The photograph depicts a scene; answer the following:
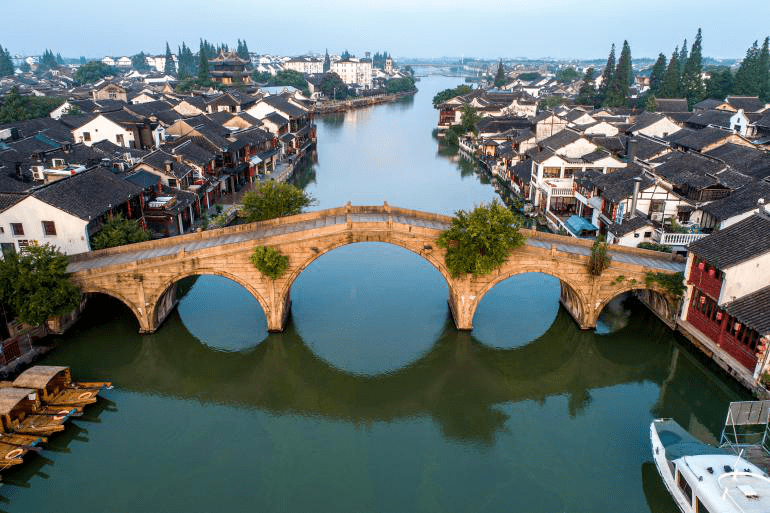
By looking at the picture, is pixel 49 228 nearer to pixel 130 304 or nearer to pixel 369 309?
pixel 130 304

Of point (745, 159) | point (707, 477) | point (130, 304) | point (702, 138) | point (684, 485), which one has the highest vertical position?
point (702, 138)

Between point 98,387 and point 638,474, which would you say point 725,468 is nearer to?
point 638,474

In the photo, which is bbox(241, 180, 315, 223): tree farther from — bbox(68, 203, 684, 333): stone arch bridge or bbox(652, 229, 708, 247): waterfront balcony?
bbox(652, 229, 708, 247): waterfront balcony

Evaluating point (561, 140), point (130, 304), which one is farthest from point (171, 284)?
point (561, 140)

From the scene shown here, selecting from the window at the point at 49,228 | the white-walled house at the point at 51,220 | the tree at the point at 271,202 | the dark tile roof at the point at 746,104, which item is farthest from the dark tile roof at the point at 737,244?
the dark tile roof at the point at 746,104

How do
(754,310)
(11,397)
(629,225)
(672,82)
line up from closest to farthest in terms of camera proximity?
(11,397), (754,310), (629,225), (672,82)

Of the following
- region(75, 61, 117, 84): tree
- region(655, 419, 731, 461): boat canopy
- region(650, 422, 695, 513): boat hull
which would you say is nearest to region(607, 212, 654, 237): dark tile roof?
region(655, 419, 731, 461): boat canopy

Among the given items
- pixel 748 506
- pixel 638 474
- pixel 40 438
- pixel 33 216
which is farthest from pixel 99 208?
pixel 748 506
